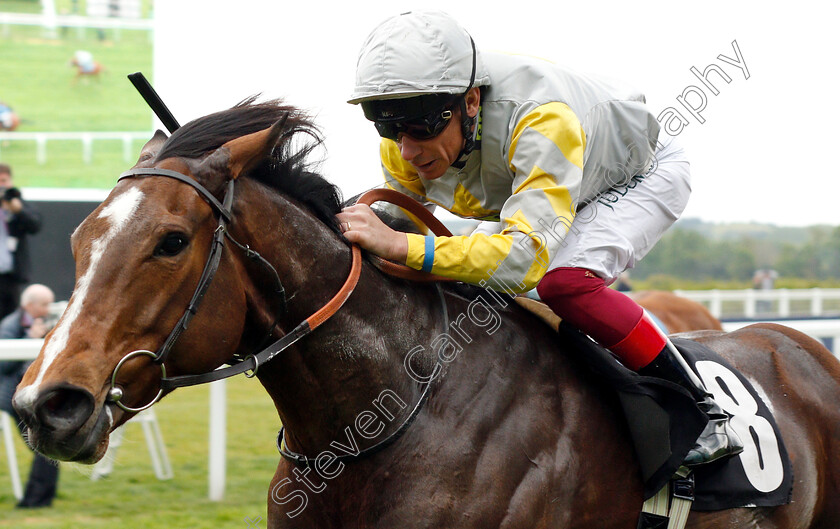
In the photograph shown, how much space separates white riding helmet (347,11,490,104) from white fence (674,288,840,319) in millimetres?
9153

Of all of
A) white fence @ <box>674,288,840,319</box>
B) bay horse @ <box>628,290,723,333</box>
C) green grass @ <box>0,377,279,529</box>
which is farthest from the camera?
white fence @ <box>674,288,840,319</box>

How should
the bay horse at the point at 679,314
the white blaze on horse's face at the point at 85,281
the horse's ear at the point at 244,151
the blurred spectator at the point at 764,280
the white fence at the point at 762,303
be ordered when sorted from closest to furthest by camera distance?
the white blaze on horse's face at the point at 85,281 < the horse's ear at the point at 244,151 < the bay horse at the point at 679,314 < the white fence at the point at 762,303 < the blurred spectator at the point at 764,280

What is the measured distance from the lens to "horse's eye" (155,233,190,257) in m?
1.88

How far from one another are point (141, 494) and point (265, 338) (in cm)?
405

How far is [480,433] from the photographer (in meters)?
2.21

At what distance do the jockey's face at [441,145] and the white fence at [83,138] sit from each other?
998cm

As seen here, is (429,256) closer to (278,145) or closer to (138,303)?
(278,145)

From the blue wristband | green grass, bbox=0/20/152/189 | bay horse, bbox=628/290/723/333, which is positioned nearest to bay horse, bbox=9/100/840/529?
the blue wristband

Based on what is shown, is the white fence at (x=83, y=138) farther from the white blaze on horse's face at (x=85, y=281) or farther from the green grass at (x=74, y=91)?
the white blaze on horse's face at (x=85, y=281)

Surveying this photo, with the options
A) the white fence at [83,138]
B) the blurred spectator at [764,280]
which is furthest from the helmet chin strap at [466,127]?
→ the blurred spectator at [764,280]

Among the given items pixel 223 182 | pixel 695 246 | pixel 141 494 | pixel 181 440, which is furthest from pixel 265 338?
pixel 695 246

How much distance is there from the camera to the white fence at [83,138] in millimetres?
11648

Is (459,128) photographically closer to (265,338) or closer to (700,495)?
(265,338)

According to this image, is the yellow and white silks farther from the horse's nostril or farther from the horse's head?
the horse's nostril
